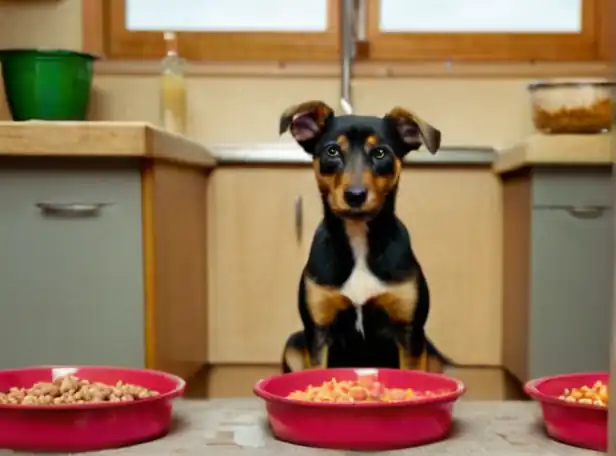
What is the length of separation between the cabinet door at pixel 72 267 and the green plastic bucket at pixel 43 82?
0.28m

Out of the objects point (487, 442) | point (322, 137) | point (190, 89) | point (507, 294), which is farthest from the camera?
point (190, 89)

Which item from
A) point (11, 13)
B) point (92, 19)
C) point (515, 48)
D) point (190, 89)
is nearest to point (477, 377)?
point (515, 48)

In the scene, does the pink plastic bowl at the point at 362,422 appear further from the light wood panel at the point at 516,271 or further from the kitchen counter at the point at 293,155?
the kitchen counter at the point at 293,155

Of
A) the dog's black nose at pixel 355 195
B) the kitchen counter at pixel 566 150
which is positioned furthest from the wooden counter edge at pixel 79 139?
the kitchen counter at pixel 566 150

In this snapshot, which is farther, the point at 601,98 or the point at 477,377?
the point at 477,377

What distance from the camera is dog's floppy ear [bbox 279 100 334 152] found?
170 centimetres

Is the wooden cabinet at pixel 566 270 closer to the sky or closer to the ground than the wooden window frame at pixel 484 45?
closer to the ground

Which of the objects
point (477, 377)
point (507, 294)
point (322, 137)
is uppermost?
point (322, 137)

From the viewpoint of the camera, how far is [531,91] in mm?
2143

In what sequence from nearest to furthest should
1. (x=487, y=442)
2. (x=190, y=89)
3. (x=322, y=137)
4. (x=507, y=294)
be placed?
1. (x=487, y=442)
2. (x=322, y=137)
3. (x=507, y=294)
4. (x=190, y=89)

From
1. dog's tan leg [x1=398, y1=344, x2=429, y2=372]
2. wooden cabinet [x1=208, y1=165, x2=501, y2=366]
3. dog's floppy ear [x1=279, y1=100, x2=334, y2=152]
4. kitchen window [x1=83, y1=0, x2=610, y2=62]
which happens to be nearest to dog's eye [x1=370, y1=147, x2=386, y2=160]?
dog's floppy ear [x1=279, y1=100, x2=334, y2=152]

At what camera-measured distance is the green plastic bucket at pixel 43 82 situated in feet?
6.62

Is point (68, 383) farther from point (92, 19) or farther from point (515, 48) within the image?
point (515, 48)

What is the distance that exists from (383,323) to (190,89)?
1.03 meters
